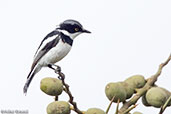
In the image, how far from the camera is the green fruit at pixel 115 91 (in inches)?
89.2

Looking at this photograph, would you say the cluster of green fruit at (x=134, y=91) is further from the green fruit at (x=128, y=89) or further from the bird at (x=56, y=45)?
the bird at (x=56, y=45)

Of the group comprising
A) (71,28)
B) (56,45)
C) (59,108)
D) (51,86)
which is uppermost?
(71,28)

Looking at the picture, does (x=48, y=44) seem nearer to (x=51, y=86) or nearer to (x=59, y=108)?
(x=51, y=86)

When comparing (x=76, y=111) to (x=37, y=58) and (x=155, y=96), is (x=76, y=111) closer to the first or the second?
(x=155, y=96)

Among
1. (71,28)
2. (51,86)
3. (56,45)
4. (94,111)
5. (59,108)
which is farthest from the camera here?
(56,45)

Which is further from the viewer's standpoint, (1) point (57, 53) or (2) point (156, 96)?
(1) point (57, 53)

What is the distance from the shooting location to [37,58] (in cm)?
368

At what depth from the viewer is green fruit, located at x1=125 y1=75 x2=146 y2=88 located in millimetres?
2498

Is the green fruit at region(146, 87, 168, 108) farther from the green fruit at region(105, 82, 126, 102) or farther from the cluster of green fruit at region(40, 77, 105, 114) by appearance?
the cluster of green fruit at region(40, 77, 105, 114)

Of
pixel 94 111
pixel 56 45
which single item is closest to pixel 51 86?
pixel 94 111

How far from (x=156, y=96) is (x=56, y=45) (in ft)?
5.18

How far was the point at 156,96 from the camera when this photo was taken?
228 cm

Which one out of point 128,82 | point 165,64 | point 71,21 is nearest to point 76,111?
point 128,82

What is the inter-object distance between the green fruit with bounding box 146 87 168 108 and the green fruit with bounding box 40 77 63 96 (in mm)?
628
